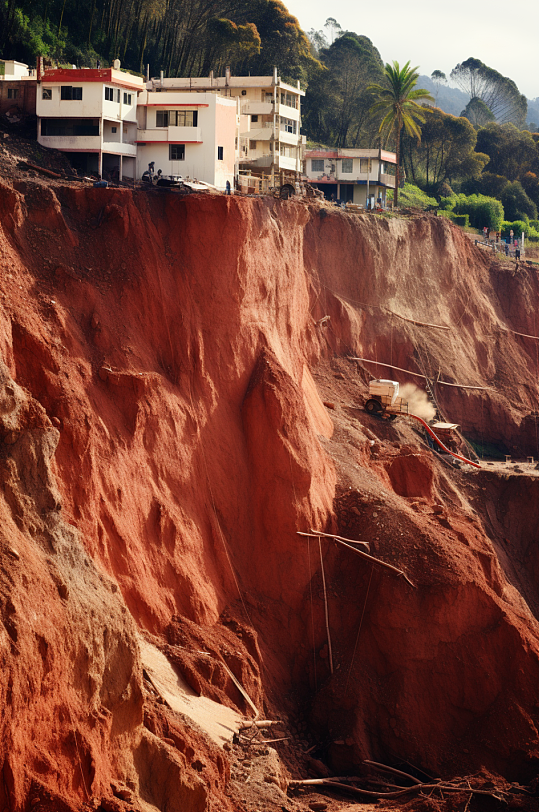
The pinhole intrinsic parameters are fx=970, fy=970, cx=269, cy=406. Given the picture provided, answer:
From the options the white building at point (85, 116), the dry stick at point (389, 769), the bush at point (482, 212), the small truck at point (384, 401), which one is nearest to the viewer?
the dry stick at point (389, 769)

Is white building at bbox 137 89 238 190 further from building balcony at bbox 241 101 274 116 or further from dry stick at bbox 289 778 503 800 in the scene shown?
dry stick at bbox 289 778 503 800

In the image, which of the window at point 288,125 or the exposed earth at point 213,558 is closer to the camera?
the exposed earth at point 213,558

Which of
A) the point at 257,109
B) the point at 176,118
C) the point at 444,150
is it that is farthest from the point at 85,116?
the point at 444,150

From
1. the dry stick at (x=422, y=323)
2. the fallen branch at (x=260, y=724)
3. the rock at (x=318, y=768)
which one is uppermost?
the dry stick at (x=422, y=323)

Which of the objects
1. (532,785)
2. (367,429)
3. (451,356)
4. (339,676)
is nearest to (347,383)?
(367,429)

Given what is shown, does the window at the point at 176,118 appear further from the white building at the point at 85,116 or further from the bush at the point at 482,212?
the bush at the point at 482,212

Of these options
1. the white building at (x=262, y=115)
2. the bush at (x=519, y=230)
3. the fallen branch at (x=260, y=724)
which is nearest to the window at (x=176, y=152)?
the white building at (x=262, y=115)

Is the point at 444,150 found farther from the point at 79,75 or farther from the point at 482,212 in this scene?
the point at 79,75

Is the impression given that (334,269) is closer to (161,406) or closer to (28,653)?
(161,406)
